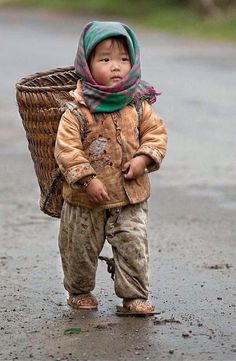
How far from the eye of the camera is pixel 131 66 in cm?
579

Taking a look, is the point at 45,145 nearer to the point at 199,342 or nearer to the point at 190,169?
the point at 199,342

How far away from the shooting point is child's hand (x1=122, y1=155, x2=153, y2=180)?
5699 millimetres

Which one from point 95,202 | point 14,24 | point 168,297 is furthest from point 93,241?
point 14,24

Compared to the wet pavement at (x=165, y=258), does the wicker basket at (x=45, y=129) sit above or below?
above

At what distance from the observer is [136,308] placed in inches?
230

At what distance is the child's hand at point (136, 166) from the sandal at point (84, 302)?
70cm

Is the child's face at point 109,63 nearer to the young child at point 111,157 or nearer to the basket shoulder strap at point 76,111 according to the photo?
the young child at point 111,157

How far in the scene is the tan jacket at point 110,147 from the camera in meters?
5.70

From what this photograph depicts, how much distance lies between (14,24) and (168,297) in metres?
22.2

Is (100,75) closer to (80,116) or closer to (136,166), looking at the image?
(80,116)

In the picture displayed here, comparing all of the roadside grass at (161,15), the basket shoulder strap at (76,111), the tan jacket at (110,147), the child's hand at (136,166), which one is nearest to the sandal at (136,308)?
the tan jacket at (110,147)

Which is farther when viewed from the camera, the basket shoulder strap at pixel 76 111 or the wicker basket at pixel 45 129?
the wicker basket at pixel 45 129

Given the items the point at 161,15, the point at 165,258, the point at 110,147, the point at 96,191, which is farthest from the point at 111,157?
the point at 161,15

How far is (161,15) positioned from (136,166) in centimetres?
2166
